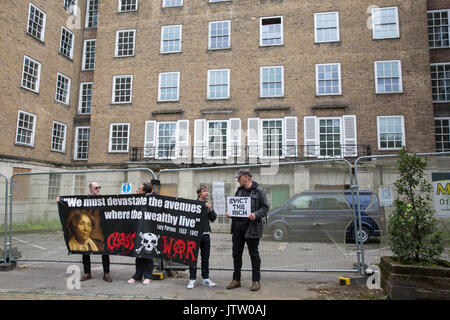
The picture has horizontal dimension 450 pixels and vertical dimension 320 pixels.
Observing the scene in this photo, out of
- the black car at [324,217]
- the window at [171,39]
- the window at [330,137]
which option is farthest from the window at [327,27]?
the black car at [324,217]

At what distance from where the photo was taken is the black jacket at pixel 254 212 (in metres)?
5.27

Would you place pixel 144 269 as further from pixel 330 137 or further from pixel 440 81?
pixel 440 81

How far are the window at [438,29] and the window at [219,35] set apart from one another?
41.7 feet

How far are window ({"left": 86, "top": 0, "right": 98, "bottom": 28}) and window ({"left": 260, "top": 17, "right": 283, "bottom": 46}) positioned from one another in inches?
527

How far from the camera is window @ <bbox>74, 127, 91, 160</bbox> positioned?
74.7 ft

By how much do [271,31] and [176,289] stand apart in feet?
60.4

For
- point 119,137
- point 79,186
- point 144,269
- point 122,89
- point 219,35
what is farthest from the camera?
point 122,89

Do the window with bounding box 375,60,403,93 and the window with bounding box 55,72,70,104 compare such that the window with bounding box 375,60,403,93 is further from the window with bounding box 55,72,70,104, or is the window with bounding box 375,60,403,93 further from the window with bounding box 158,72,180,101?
the window with bounding box 55,72,70,104

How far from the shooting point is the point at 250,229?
530cm

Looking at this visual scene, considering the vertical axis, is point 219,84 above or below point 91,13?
below

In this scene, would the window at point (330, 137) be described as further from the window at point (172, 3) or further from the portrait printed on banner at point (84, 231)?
the portrait printed on banner at point (84, 231)

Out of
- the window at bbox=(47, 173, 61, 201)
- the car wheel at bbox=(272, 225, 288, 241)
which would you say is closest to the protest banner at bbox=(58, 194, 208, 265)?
the window at bbox=(47, 173, 61, 201)

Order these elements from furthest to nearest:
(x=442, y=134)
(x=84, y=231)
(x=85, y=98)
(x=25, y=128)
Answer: (x=85, y=98)
(x=25, y=128)
(x=442, y=134)
(x=84, y=231)

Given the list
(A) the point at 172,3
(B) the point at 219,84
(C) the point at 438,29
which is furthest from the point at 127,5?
(C) the point at 438,29
